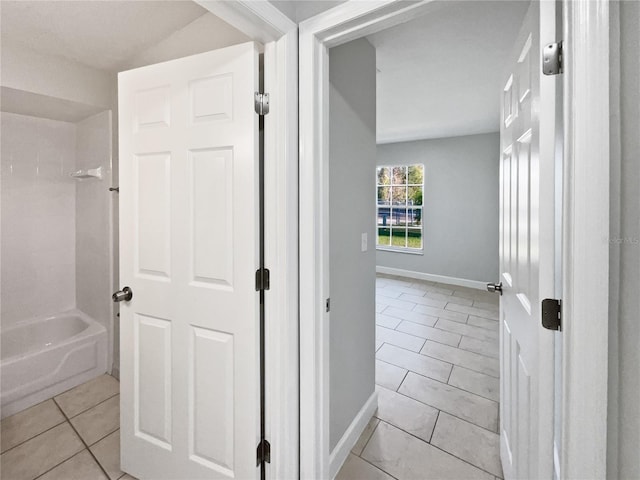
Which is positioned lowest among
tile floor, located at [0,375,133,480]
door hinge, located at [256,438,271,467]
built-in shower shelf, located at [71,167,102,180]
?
tile floor, located at [0,375,133,480]

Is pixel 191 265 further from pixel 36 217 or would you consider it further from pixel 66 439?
pixel 36 217

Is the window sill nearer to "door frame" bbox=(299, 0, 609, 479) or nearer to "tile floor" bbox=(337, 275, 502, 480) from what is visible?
"tile floor" bbox=(337, 275, 502, 480)

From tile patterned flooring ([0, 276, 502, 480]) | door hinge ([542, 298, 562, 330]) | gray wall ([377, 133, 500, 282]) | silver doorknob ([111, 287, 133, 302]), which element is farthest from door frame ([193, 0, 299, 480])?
gray wall ([377, 133, 500, 282])

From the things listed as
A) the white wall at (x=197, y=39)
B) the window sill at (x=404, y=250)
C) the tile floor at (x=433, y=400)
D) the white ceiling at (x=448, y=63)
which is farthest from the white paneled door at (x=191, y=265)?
the window sill at (x=404, y=250)

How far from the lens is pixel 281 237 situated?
125cm

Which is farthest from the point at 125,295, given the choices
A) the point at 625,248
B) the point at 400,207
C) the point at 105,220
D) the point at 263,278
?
the point at 400,207

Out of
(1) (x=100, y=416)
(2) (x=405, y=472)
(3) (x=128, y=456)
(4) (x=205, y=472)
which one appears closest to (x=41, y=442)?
(1) (x=100, y=416)

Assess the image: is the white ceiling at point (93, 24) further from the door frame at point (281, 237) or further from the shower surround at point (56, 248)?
the door frame at point (281, 237)

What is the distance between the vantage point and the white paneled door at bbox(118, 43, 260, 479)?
1.25 m

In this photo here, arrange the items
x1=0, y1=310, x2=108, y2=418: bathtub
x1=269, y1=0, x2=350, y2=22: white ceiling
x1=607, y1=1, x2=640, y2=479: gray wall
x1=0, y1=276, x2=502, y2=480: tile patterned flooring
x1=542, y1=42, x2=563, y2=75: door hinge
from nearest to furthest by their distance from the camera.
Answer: x1=607, y1=1, x2=640, y2=479: gray wall → x1=542, y1=42, x2=563, y2=75: door hinge → x1=269, y1=0, x2=350, y2=22: white ceiling → x1=0, y1=276, x2=502, y2=480: tile patterned flooring → x1=0, y1=310, x2=108, y2=418: bathtub

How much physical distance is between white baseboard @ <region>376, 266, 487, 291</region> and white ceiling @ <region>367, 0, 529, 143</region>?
2.53m

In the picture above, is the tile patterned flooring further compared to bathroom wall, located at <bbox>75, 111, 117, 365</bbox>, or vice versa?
bathroom wall, located at <bbox>75, 111, 117, 365</bbox>

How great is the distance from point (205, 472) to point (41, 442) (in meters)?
1.24

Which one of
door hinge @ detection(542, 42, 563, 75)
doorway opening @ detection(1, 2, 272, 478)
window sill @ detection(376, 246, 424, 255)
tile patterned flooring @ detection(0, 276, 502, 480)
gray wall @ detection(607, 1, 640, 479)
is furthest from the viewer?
window sill @ detection(376, 246, 424, 255)
